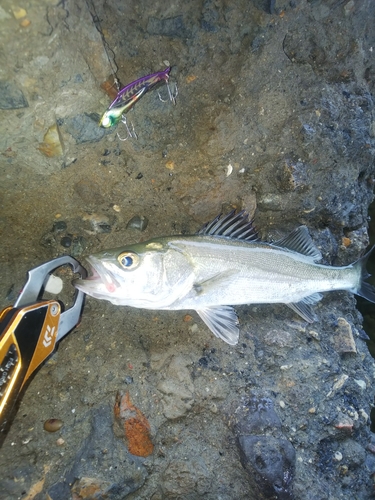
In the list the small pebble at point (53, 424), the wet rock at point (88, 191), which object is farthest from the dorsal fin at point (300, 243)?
the small pebble at point (53, 424)

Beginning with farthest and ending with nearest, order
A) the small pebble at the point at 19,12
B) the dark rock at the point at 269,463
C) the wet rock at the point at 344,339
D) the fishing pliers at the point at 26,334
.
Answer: the wet rock at the point at 344,339, the dark rock at the point at 269,463, the small pebble at the point at 19,12, the fishing pliers at the point at 26,334

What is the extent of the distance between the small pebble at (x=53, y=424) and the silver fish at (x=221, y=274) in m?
1.07

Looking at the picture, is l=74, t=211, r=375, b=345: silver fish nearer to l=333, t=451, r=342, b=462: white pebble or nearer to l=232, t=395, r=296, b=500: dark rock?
l=232, t=395, r=296, b=500: dark rock

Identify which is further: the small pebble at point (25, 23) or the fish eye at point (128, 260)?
the fish eye at point (128, 260)

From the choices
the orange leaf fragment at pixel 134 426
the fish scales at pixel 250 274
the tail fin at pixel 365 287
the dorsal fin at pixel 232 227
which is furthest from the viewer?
the tail fin at pixel 365 287

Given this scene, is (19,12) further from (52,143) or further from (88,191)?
(88,191)

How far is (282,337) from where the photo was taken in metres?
3.17

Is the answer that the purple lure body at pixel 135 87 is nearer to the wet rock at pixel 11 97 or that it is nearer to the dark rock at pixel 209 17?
the dark rock at pixel 209 17

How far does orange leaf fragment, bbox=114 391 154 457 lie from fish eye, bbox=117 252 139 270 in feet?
3.57

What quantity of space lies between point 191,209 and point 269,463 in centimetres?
229

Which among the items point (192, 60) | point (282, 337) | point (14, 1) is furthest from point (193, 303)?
point (14, 1)

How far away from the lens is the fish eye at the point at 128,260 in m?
2.71

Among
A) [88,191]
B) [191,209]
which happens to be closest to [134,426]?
[191,209]

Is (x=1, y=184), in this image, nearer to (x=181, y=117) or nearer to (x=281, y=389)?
(x=181, y=117)
